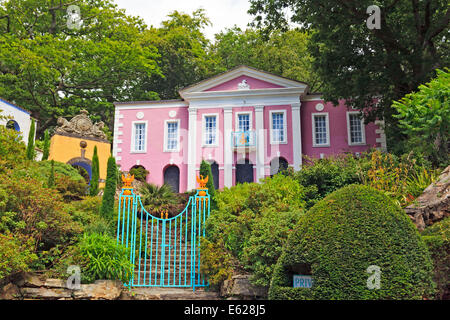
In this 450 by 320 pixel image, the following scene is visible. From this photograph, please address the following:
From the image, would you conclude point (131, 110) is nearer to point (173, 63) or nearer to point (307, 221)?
point (173, 63)

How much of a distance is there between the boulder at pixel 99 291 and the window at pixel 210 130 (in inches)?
651

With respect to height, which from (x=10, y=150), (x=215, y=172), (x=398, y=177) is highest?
(x=215, y=172)

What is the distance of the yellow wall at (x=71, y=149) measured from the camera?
18.8 m

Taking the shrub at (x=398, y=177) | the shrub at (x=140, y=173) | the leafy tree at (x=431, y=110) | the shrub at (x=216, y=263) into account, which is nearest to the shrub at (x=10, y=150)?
the shrub at (x=216, y=263)

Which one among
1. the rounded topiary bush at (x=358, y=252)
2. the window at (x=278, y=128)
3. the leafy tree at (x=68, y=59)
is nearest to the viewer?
the rounded topiary bush at (x=358, y=252)

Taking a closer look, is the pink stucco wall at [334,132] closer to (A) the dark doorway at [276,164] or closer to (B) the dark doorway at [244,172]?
(A) the dark doorway at [276,164]

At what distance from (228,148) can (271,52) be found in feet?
34.0

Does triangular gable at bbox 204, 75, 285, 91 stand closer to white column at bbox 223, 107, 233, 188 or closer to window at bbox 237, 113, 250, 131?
white column at bbox 223, 107, 233, 188

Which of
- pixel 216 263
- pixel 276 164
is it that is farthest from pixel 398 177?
pixel 276 164

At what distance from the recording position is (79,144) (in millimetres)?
19438

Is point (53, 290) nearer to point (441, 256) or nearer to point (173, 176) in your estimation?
point (441, 256)

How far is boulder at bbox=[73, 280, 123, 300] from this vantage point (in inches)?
301
